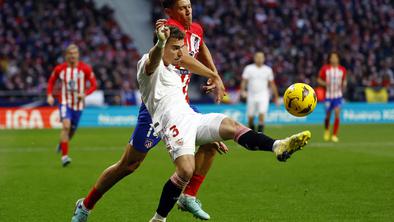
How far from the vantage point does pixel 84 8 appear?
3403 cm

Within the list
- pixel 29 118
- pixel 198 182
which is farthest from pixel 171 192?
pixel 29 118

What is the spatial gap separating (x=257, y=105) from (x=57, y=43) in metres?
12.6

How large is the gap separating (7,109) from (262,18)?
14662mm

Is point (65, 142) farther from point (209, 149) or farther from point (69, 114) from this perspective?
point (209, 149)

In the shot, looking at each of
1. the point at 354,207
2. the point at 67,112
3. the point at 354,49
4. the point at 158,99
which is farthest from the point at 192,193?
the point at 354,49

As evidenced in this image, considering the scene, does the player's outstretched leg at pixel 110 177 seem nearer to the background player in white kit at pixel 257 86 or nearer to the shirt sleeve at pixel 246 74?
the background player in white kit at pixel 257 86

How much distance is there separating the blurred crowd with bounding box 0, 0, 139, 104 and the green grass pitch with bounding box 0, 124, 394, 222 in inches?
418

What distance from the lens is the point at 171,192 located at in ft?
23.0

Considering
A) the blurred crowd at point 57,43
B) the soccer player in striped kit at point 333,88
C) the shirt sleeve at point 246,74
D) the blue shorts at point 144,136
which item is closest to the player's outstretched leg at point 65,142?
the blue shorts at point 144,136

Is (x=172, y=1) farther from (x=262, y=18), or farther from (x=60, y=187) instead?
(x=262, y=18)

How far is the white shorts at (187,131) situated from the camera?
22.5 ft

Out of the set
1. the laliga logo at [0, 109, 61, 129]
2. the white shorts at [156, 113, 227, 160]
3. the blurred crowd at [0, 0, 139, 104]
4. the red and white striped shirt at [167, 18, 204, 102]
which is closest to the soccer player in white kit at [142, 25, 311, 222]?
the white shorts at [156, 113, 227, 160]

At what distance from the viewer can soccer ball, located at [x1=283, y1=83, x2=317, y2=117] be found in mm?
7227

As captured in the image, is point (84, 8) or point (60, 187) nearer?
point (60, 187)
